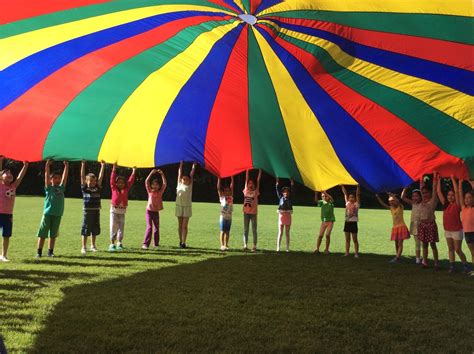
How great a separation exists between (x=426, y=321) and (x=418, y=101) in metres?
1.94

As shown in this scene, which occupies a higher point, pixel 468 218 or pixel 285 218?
pixel 468 218

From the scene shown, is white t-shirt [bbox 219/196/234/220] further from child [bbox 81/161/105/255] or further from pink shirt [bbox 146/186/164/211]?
child [bbox 81/161/105/255]

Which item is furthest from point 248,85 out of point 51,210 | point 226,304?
point 51,210

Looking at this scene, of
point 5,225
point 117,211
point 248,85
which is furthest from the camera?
point 117,211

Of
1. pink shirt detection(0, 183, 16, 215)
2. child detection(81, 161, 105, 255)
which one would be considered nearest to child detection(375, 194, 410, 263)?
child detection(81, 161, 105, 255)

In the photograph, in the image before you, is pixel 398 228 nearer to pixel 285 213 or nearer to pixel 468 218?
pixel 468 218

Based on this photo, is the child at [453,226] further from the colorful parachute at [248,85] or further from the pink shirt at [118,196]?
the pink shirt at [118,196]

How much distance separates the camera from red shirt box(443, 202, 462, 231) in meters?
6.41

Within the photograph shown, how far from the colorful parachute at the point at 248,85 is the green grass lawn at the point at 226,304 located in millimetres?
1215

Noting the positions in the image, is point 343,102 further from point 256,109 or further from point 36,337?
point 36,337

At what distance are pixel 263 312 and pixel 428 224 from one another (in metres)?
3.59

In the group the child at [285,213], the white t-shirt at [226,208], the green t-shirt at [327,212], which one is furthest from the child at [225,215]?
the green t-shirt at [327,212]

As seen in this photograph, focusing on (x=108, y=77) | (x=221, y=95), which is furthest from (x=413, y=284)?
(x=108, y=77)

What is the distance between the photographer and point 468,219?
20.2 feet
